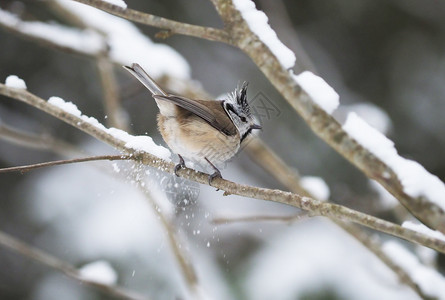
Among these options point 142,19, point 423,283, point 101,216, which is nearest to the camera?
point 142,19

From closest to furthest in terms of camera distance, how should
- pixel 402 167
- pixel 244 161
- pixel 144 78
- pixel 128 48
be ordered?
pixel 402 167 < pixel 144 78 < pixel 128 48 < pixel 244 161

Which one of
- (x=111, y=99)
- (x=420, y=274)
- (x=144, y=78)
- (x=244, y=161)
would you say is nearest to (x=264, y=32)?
(x=144, y=78)

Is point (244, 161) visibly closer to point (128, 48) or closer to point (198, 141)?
point (128, 48)

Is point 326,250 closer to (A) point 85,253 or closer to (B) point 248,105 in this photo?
(A) point 85,253

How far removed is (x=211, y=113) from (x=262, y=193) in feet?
3.71

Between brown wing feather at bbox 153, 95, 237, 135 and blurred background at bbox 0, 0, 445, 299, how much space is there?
61cm

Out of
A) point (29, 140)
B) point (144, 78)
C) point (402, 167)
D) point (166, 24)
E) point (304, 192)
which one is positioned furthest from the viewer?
point (304, 192)

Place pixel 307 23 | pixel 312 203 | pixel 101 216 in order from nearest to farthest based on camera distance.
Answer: pixel 312 203, pixel 101 216, pixel 307 23

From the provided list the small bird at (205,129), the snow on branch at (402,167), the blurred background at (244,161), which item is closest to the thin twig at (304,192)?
the blurred background at (244,161)

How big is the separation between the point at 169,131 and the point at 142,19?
1.09 m

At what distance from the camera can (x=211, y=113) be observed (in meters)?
3.08

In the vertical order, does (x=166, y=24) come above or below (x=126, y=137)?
above

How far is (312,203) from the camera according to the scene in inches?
75.9

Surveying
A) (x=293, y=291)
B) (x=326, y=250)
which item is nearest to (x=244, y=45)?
A: (x=293, y=291)
